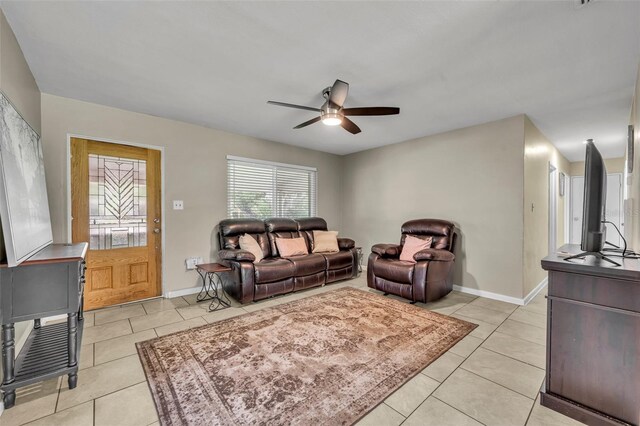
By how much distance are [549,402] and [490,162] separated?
9.75 feet

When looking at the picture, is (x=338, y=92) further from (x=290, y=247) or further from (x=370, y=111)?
(x=290, y=247)

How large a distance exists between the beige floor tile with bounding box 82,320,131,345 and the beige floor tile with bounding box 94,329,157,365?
0.10 metres

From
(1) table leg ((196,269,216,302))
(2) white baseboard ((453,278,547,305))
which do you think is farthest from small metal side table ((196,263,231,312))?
(2) white baseboard ((453,278,547,305))

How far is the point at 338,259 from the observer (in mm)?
4434

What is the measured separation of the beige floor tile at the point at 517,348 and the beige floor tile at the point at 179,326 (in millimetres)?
2768

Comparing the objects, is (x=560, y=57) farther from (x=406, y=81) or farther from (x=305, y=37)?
(x=305, y=37)

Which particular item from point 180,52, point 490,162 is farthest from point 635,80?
point 180,52

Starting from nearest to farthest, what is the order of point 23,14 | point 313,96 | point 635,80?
point 23,14 → point 635,80 → point 313,96

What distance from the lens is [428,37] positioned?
78.1 inches

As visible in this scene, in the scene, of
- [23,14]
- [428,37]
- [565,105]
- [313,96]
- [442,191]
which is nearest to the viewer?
[23,14]

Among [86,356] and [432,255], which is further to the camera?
[432,255]

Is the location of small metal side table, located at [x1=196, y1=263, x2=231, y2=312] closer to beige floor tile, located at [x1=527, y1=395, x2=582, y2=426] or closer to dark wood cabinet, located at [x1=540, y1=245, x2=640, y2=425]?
A: beige floor tile, located at [x1=527, y1=395, x2=582, y2=426]

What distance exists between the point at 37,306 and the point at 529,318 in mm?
4356

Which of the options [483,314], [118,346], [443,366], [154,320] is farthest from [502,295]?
[118,346]
